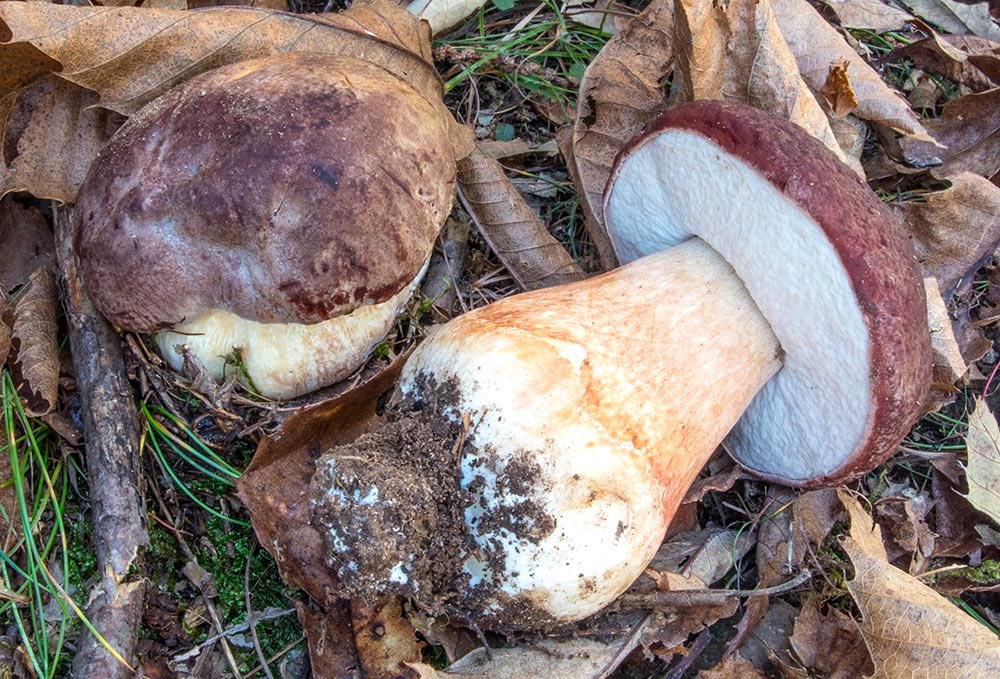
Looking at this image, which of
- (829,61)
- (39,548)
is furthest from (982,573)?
(39,548)

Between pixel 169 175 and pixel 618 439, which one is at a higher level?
pixel 169 175

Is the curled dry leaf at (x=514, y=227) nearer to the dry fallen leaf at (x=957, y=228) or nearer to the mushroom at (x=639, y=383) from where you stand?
the mushroom at (x=639, y=383)

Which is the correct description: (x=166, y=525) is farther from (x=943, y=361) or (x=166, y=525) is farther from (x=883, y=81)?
(x=883, y=81)

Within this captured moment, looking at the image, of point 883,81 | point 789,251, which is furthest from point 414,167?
point 883,81

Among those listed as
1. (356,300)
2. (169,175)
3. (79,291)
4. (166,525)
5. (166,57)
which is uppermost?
(166,57)

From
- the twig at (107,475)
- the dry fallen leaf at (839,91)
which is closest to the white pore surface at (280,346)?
the twig at (107,475)

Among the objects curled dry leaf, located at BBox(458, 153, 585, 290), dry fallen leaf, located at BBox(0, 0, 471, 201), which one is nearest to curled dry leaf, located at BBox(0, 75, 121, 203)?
dry fallen leaf, located at BBox(0, 0, 471, 201)
